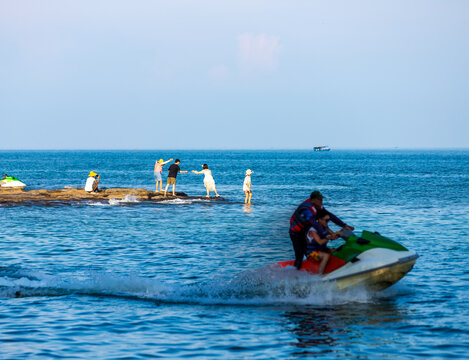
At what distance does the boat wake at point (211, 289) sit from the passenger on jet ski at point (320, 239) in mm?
392

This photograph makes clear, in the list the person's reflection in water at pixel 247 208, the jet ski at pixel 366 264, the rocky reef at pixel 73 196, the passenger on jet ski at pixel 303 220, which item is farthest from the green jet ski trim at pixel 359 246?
the rocky reef at pixel 73 196

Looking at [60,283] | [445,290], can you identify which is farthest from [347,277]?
[60,283]

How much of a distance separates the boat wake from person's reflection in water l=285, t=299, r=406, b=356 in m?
0.35

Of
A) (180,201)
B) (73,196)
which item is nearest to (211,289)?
(180,201)

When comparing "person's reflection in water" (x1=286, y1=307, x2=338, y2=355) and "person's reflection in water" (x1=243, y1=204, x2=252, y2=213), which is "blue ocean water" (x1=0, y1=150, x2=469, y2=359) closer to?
"person's reflection in water" (x1=286, y1=307, x2=338, y2=355)

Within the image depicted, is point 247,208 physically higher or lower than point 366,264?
lower

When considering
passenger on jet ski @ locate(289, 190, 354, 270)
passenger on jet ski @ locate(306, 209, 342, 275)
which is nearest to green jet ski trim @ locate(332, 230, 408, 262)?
passenger on jet ski @ locate(306, 209, 342, 275)

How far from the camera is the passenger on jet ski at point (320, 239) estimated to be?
1263 cm

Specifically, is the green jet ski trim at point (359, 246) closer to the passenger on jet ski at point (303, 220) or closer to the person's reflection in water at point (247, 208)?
the passenger on jet ski at point (303, 220)

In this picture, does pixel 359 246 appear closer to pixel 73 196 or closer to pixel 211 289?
pixel 211 289

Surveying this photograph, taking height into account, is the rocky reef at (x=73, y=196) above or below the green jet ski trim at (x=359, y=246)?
below

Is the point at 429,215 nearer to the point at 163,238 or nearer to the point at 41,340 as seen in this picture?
the point at 163,238

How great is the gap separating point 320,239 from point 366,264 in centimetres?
102

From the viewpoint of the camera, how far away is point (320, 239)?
498 inches
